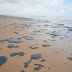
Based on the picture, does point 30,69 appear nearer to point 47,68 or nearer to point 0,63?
point 47,68

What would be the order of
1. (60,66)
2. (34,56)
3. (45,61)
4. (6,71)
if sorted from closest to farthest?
(6,71) < (60,66) < (45,61) < (34,56)

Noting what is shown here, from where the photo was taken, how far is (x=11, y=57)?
439 centimetres

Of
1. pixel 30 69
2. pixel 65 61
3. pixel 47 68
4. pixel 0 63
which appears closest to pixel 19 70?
pixel 30 69

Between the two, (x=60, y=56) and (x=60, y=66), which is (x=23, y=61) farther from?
(x=60, y=56)

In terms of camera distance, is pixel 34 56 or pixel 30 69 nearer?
pixel 30 69

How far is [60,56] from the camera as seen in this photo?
4766mm

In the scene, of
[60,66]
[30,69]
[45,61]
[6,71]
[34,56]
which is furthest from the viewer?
[34,56]

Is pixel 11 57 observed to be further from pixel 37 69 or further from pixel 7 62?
pixel 37 69

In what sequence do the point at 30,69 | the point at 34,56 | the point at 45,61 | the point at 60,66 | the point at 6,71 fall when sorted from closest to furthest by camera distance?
the point at 6,71 < the point at 30,69 < the point at 60,66 < the point at 45,61 < the point at 34,56

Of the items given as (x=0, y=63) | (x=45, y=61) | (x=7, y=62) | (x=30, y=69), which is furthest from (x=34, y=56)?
(x=0, y=63)

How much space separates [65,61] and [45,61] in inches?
42.5

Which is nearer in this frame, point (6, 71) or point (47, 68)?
point (6, 71)

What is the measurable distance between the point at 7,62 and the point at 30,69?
1.24 m

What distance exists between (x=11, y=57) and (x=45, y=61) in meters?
1.87
